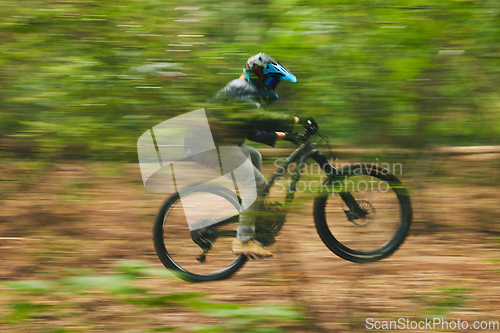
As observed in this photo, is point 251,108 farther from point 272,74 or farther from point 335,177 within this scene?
point 335,177

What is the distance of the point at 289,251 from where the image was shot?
2922mm

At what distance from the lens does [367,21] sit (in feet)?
7.30

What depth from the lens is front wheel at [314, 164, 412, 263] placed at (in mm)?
2654

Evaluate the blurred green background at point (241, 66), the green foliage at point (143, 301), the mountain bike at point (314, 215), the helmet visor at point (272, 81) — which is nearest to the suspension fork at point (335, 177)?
the mountain bike at point (314, 215)

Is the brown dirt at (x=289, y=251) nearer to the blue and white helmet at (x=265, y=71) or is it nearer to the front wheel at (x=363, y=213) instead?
the front wheel at (x=363, y=213)

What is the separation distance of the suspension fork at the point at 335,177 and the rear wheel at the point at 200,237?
3.02 feet

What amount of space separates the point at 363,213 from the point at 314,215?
1.16ft

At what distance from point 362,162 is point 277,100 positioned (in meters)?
0.54

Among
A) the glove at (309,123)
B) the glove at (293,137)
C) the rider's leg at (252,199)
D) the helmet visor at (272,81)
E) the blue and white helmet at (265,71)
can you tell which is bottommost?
the rider's leg at (252,199)

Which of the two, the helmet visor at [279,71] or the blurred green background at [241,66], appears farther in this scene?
the helmet visor at [279,71]

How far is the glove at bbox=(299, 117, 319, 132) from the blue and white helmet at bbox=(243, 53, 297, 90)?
20 centimetres

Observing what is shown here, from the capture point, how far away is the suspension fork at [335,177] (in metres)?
2.53

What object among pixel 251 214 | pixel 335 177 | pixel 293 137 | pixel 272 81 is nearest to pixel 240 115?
pixel 272 81

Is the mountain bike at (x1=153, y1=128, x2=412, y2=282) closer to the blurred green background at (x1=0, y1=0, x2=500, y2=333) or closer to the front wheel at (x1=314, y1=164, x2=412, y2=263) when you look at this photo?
the front wheel at (x1=314, y1=164, x2=412, y2=263)
